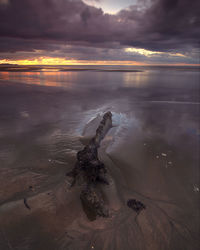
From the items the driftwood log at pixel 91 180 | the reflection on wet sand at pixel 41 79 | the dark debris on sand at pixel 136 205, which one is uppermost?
the driftwood log at pixel 91 180

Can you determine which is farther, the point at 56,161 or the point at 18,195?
the point at 56,161

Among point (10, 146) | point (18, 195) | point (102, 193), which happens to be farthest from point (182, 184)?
point (10, 146)

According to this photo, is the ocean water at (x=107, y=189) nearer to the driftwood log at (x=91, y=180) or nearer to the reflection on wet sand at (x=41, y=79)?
the driftwood log at (x=91, y=180)

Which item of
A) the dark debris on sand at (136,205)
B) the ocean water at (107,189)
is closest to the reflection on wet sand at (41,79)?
the ocean water at (107,189)

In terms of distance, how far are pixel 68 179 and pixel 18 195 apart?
1073 mm

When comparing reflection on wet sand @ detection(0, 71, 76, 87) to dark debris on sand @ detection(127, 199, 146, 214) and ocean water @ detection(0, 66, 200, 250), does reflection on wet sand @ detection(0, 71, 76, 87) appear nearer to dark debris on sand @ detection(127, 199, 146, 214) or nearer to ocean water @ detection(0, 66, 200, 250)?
ocean water @ detection(0, 66, 200, 250)

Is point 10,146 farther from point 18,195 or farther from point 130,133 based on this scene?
point 130,133

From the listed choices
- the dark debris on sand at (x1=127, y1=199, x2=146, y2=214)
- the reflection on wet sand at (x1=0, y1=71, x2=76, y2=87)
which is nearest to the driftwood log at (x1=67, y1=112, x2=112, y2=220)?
the dark debris on sand at (x1=127, y1=199, x2=146, y2=214)

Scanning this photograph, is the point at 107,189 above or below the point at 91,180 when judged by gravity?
below

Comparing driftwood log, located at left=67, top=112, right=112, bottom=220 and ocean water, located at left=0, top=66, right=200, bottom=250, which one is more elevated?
driftwood log, located at left=67, top=112, right=112, bottom=220

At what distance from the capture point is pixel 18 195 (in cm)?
321

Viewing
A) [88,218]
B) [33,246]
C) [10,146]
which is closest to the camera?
[33,246]

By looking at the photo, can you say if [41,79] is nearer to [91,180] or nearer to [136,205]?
[91,180]

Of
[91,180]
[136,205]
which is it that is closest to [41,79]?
[91,180]
